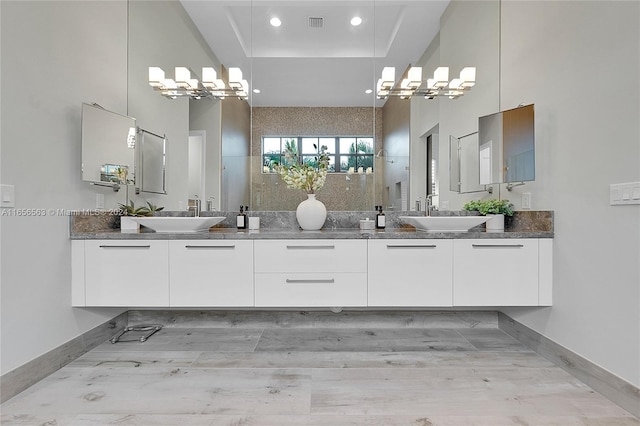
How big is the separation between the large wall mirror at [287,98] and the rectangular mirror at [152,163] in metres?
0.06

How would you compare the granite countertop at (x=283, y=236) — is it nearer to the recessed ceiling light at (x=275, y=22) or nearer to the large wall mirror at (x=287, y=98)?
the large wall mirror at (x=287, y=98)

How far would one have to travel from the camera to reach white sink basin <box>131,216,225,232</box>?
2156mm

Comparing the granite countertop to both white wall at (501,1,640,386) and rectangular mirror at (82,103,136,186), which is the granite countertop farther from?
rectangular mirror at (82,103,136,186)

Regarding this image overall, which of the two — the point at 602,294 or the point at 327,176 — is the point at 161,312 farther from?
the point at 602,294

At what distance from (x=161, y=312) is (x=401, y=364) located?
1.94 meters

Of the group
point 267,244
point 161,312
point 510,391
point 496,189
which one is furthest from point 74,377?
point 496,189

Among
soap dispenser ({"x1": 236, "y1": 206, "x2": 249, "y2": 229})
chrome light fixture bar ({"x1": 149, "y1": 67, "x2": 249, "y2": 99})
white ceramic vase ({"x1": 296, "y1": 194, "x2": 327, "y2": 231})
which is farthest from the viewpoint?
chrome light fixture bar ({"x1": 149, "y1": 67, "x2": 249, "y2": 99})

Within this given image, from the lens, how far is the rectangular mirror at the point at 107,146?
2.13 metres

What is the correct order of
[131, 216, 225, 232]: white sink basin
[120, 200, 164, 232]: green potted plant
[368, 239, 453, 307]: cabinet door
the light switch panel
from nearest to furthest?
the light switch panel
[368, 239, 453, 307]: cabinet door
[131, 216, 225, 232]: white sink basin
[120, 200, 164, 232]: green potted plant

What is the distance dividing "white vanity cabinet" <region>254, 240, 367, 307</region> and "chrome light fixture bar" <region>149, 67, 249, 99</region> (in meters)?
1.40

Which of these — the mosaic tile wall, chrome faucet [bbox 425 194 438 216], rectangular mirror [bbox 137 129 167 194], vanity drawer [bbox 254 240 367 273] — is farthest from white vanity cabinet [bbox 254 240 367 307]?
rectangular mirror [bbox 137 129 167 194]

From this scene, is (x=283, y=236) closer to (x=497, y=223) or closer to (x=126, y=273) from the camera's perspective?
(x=126, y=273)

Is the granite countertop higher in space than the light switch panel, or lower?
lower

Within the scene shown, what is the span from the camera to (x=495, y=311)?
8.73 ft
